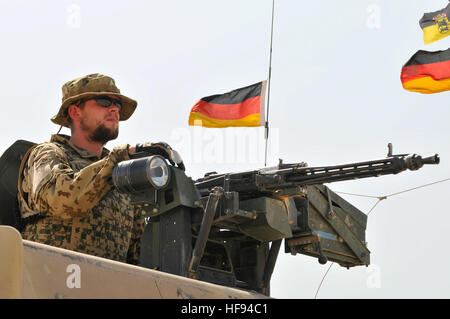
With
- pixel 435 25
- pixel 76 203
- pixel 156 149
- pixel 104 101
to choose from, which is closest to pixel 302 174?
pixel 104 101

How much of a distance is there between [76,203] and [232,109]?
9.90 metres

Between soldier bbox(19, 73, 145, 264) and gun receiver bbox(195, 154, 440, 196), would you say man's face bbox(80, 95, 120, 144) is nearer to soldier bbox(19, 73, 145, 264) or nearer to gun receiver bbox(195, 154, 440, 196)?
soldier bbox(19, 73, 145, 264)

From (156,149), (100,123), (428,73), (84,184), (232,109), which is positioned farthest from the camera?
(428,73)

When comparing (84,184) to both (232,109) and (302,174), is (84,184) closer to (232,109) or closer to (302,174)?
(302,174)

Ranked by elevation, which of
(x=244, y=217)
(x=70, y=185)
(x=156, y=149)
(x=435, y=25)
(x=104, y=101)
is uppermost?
(x=435, y=25)

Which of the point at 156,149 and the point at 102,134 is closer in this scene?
the point at 156,149

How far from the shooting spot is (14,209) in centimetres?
539

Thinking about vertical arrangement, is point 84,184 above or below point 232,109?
below

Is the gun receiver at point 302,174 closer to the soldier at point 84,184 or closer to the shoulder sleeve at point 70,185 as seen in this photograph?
the soldier at point 84,184

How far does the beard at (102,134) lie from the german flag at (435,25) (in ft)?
37.4

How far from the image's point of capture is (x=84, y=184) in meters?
4.82
